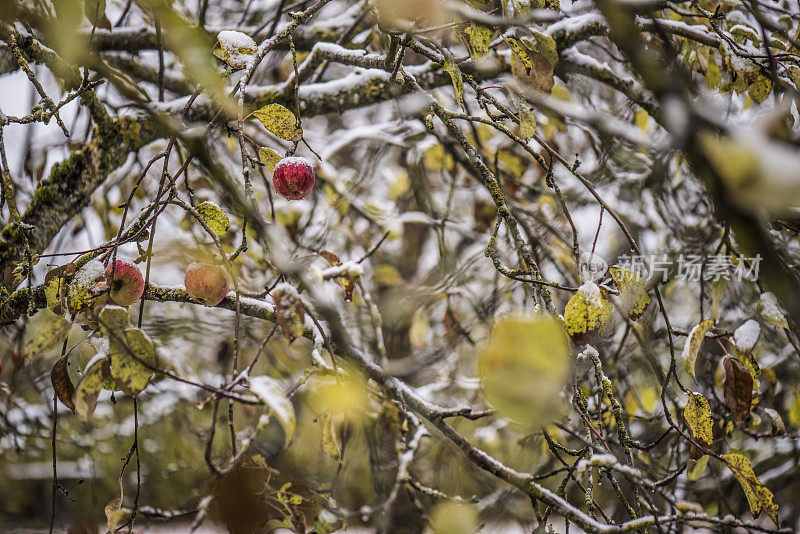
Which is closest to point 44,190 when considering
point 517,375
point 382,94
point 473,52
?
point 382,94

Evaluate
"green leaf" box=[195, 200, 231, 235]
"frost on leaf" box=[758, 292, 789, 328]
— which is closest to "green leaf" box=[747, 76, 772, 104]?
"frost on leaf" box=[758, 292, 789, 328]

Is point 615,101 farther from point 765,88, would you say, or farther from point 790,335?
point 790,335

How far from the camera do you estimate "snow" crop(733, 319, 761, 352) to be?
79 centimetres

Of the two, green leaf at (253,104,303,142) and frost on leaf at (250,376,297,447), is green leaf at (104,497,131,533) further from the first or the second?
green leaf at (253,104,303,142)

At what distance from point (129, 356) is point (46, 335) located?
15cm

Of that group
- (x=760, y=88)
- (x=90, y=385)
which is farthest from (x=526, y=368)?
(x=760, y=88)

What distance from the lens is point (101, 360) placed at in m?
0.52

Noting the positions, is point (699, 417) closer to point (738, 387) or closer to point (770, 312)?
point (738, 387)

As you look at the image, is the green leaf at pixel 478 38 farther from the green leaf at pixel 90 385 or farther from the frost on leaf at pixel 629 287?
the green leaf at pixel 90 385

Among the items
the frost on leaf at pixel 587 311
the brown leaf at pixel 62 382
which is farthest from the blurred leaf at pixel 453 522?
the brown leaf at pixel 62 382

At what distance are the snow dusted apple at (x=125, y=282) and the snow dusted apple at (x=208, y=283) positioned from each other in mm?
72

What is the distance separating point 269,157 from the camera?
2.35 feet

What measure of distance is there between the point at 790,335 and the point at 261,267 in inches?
53.1

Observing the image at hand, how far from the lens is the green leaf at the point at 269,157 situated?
2.33ft
